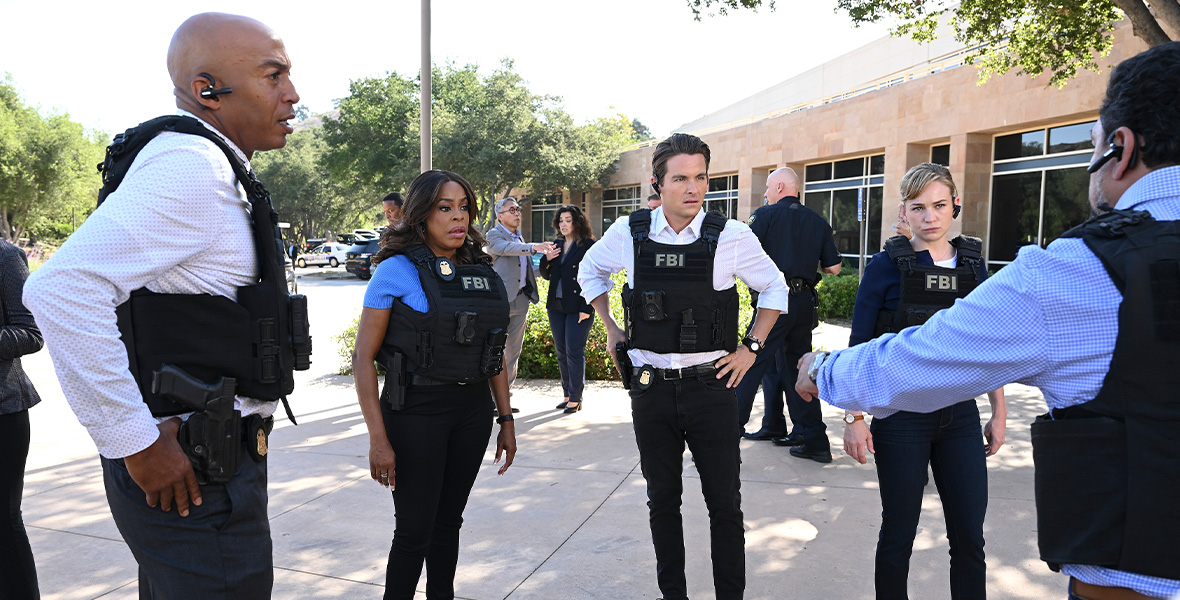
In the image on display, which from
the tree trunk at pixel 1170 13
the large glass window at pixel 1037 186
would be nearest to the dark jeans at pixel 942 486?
the tree trunk at pixel 1170 13

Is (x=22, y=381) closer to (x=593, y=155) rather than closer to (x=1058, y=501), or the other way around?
(x=1058, y=501)

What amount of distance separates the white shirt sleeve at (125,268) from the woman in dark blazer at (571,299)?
5424mm

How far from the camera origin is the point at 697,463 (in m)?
3.25

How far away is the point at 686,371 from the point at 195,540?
1.99 metres

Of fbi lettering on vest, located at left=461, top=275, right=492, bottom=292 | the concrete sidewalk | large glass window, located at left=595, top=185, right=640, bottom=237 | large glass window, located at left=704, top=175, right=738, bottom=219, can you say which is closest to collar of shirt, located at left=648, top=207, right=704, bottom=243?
fbi lettering on vest, located at left=461, top=275, right=492, bottom=292

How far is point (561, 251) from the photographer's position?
297 inches

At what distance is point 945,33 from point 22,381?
93.4 ft

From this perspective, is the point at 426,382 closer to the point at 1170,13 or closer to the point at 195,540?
the point at 195,540

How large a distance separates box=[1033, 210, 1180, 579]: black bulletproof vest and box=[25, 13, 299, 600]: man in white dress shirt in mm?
1881

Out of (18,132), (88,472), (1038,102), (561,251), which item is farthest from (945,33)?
(18,132)

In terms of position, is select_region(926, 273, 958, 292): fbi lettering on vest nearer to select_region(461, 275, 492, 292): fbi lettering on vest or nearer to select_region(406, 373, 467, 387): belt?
select_region(461, 275, 492, 292): fbi lettering on vest

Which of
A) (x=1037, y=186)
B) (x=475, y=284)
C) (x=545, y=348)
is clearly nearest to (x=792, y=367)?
(x=475, y=284)

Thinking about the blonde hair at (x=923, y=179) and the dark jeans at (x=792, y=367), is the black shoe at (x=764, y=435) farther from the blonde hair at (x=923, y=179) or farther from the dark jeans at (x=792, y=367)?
the blonde hair at (x=923, y=179)

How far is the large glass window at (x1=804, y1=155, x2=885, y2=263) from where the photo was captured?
63.2 feet
